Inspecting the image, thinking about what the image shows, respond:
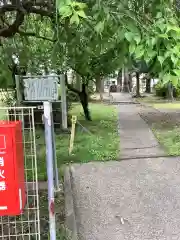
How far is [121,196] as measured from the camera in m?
6.06

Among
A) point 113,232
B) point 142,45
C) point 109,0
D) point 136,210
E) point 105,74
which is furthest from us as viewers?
point 105,74

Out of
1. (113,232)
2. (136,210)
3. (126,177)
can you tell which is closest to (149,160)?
(126,177)

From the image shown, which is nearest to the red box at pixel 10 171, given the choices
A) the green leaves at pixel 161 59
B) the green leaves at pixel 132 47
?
the green leaves at pixel 132 47

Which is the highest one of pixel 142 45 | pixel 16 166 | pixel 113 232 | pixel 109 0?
pixel 109 0

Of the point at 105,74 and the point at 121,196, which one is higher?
the point at 105,74

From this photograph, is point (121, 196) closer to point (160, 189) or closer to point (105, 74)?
point (160, 189)

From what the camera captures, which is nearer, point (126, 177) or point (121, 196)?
point (121, 196)

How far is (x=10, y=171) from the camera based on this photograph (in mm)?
3350

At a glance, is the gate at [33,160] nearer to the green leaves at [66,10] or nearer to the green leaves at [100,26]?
the green leaves at [100,26]

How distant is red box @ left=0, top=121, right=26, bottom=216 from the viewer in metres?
3.31

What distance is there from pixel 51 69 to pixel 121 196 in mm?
7330

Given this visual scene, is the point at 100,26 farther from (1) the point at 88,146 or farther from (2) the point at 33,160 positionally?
(1) the point at 88,146

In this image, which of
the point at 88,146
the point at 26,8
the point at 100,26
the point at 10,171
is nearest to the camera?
the point at 100,26

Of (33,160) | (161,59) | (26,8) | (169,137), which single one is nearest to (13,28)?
(26,8)
